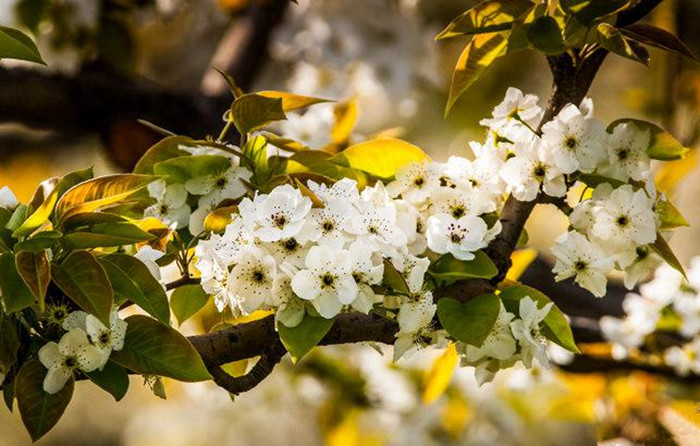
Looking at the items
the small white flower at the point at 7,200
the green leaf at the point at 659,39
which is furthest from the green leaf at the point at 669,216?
the small white flower at the point at 7,200

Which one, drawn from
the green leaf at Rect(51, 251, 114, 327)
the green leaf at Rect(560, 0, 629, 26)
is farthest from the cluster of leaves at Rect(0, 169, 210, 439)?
the green leaf at Rect(560, 0, 629, 26)

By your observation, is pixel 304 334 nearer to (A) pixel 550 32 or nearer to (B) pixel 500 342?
(B) pixel 500 342

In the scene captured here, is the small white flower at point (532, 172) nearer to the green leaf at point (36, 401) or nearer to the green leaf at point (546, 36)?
the green leaf at point (546, 36)

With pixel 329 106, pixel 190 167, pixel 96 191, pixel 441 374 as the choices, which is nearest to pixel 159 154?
pixel 190 167

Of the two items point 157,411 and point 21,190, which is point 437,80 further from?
point 157,411

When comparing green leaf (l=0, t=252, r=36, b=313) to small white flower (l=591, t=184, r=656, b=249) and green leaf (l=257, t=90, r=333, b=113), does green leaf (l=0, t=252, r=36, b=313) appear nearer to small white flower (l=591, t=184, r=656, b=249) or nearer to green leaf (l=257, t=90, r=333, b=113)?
green leaf (l=257, t=90, r=333, b=113)
